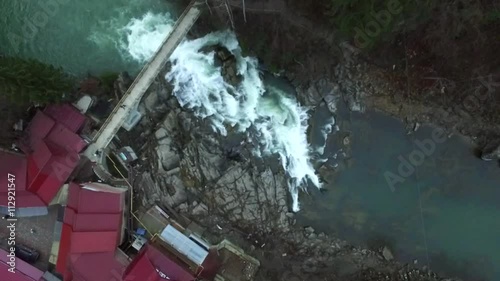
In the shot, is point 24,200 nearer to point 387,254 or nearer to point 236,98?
point 236,98

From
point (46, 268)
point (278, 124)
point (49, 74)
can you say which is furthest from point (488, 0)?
point (46, 268)

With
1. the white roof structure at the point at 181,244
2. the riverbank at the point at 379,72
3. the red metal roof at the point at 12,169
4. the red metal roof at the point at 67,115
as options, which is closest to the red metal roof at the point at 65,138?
the red metal roof at the point at 67,115

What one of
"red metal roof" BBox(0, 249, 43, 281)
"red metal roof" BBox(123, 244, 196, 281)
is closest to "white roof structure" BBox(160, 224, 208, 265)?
"red metal roof" BBox(123, 244, 196, 281)

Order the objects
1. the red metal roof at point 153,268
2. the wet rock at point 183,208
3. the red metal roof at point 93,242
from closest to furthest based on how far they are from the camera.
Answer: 1. the red metal roof at point 153,268
2. the red metal roof at point 93,242
3. the wet rock at point 183,208

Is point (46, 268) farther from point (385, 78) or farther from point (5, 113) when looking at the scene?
point (385, 78)

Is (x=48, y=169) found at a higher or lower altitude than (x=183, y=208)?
lower

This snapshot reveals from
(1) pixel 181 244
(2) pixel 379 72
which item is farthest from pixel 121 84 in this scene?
(2) pixel 379 72

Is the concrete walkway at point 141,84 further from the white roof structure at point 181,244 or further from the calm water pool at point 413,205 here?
the calm water pool at point 413,205
